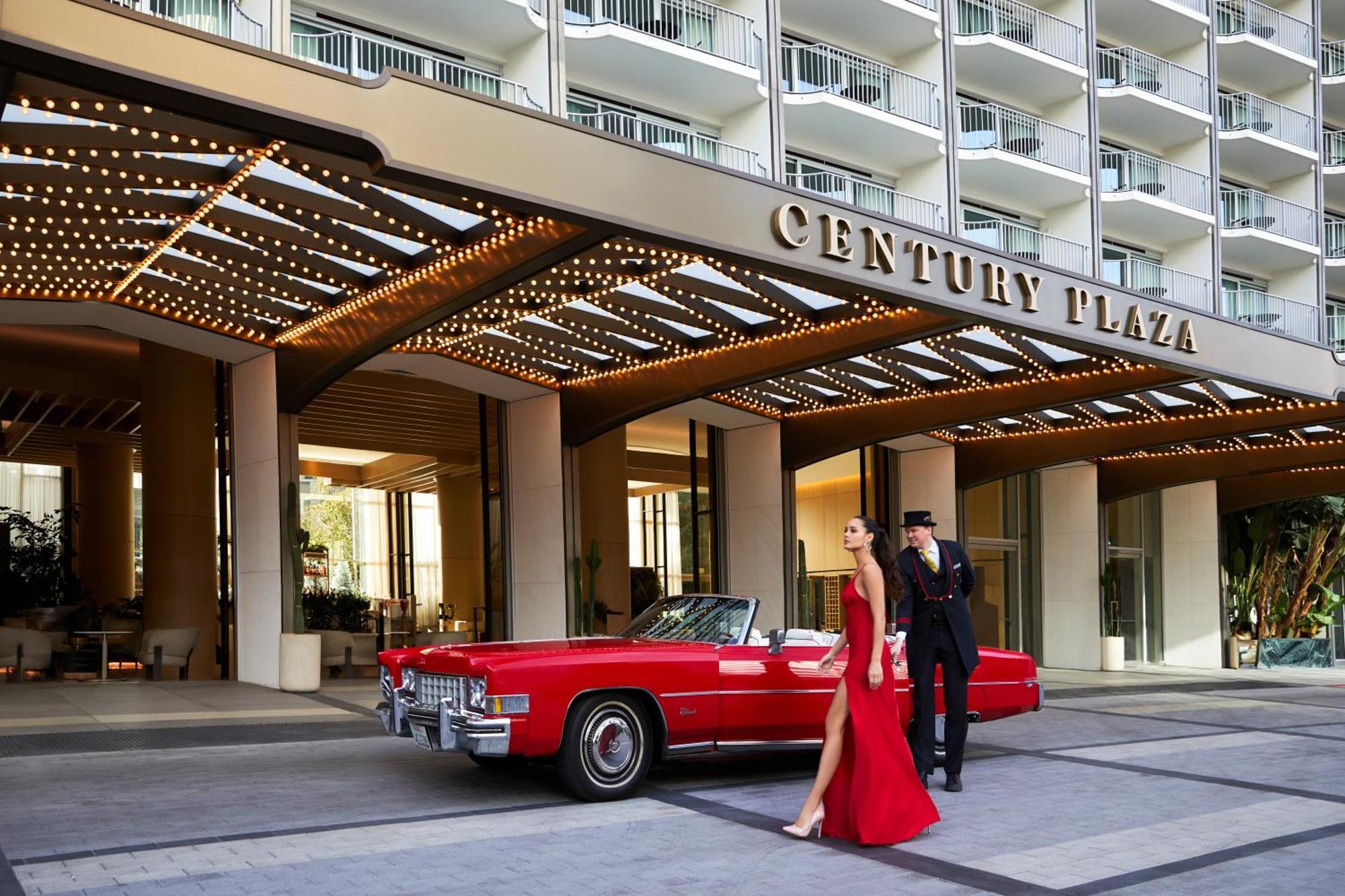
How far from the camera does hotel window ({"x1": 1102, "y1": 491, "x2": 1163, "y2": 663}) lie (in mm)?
29578

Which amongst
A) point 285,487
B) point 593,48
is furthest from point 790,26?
point 285,487

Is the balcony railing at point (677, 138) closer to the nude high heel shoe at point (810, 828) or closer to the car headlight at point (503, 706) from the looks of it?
the car headlight at point (503, 706)

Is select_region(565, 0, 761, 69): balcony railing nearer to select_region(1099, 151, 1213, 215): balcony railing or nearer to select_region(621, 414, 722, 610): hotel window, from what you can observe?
select_region(621, 414, 722, 610): hotel window

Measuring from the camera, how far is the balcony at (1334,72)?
3831cm

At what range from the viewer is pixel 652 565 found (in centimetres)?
2900

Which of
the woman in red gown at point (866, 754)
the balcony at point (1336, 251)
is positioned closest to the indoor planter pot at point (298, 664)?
the woman in red gown at point (866, 754)

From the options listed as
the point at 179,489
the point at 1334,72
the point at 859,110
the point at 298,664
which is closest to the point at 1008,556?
the point at 859,110

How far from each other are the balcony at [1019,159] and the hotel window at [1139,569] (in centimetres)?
732

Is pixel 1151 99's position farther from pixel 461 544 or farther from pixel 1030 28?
pixel 461 544

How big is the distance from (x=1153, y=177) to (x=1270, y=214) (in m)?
5.08

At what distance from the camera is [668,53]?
22.7 metres

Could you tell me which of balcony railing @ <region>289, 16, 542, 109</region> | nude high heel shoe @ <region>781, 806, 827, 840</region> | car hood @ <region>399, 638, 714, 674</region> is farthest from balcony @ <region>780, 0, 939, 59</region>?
nude high heel shoe @ <region>781, 806, 827, 840</region>

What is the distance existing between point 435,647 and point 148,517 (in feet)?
44.3

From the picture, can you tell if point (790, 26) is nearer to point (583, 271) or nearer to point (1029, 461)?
point (1029, 461)
